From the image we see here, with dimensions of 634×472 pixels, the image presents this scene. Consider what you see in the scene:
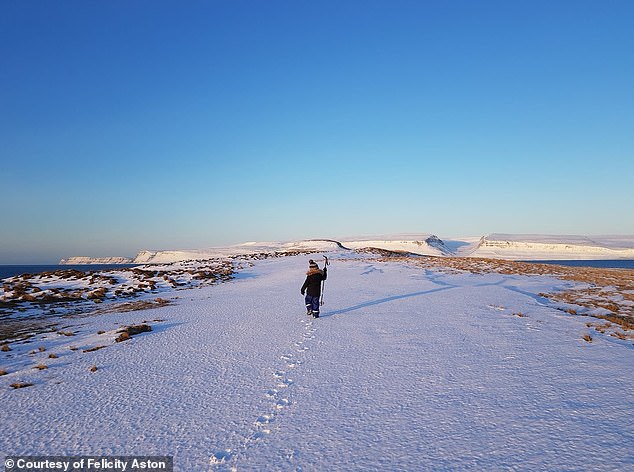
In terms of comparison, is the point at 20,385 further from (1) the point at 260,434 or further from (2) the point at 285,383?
(1) the point at 260,434

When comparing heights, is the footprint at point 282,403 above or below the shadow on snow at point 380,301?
below

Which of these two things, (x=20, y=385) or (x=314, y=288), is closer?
(x=20, y=385)

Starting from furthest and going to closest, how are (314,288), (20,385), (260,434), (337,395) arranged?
(314,288) < (20,385) < (337,395) < (260,434)

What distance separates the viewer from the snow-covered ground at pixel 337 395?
14.5ft

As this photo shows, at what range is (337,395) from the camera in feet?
20.3

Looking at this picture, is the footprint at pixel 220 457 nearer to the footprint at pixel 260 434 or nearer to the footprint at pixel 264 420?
the footprint at pixel 260 434

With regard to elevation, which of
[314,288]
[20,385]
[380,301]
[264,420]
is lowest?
[20,385]

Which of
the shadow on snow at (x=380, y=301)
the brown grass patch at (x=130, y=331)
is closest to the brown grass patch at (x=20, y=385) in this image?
the brown grass patch at (x=130, y=331)

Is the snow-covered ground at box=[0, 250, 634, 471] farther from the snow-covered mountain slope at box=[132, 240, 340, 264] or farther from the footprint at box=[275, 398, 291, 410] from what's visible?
the snow-covered mountain slope at box=[132, 240, 340, 264]

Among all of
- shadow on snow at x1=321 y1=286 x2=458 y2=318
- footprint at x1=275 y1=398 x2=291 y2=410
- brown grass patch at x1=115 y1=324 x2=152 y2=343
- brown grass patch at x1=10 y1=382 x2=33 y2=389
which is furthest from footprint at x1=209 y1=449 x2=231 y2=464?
shadow on snow at x1=321 y1=286 x2=458 y2=318

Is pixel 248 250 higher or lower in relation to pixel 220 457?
higher

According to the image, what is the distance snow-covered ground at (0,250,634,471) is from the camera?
174 inches

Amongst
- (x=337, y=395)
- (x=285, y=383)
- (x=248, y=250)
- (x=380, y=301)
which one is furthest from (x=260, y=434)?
(x=248, y=250)

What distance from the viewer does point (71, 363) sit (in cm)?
865
